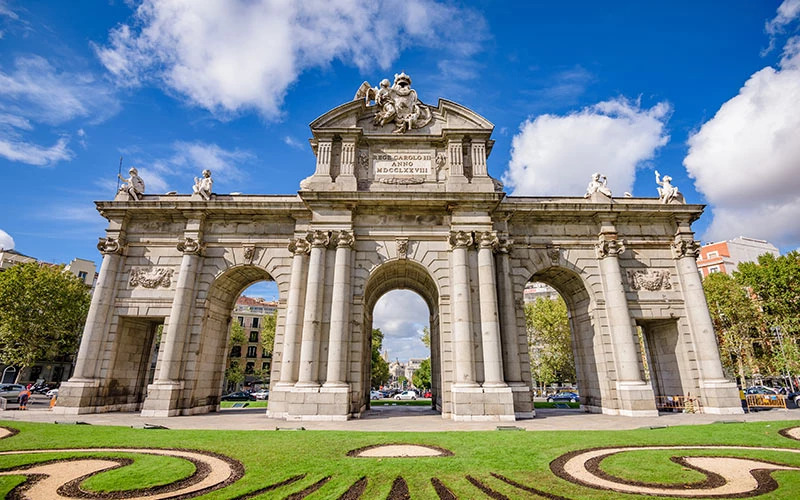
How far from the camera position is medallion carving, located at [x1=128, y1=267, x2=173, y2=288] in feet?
78.9

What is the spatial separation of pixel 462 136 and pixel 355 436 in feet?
58.5

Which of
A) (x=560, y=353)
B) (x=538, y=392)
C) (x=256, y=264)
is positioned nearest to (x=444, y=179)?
(x=256, y=264)

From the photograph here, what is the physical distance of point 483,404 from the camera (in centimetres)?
1922

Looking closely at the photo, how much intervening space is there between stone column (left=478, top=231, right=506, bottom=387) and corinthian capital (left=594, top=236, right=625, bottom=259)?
22.3 ft

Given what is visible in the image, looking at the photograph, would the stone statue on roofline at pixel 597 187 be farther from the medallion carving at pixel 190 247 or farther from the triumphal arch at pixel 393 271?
the medallion carving at pixel 190 247

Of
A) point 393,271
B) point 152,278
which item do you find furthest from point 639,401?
point 152,278

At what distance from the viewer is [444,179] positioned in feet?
78.3

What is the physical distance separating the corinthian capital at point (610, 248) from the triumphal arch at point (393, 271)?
0.40 ft

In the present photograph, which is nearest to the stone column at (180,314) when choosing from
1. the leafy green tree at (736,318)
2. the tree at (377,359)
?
the tree at (377,359)

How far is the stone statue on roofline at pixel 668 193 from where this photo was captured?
82.5 ft

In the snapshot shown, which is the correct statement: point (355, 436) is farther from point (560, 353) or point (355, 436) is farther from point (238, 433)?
point (560, 353)

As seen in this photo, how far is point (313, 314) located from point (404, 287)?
994 cm

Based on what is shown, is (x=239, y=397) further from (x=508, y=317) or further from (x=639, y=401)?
(x=639, y=401)

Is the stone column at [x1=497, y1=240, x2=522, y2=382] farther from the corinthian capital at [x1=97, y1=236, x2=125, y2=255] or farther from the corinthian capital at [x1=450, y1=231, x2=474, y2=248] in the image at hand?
the corinthian capital at [x1=97, y1=236, x2=125, y2=255]
